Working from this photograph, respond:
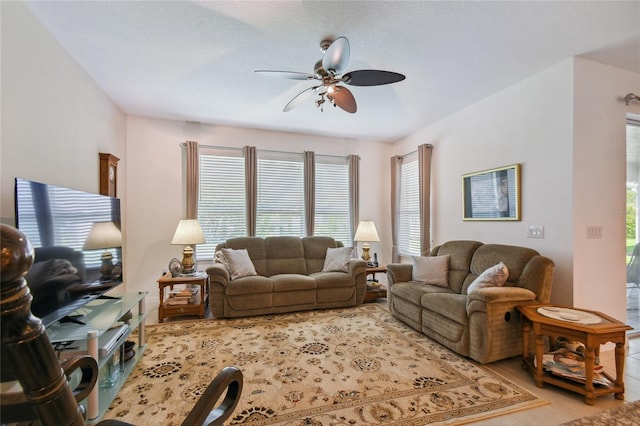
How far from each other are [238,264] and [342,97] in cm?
243

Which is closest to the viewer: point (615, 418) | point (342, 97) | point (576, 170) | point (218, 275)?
point (615, 418)

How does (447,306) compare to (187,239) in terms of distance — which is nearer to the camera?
(447,306)

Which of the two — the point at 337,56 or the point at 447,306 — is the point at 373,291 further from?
the point at 337,56

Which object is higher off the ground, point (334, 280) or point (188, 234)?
point (188, 234)

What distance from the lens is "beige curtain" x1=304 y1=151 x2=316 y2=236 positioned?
192 inches

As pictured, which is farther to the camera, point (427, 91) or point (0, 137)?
point (427, 91)

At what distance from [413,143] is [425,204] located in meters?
1.14

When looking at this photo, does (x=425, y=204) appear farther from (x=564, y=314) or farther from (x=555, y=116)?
(x=564, y=314)

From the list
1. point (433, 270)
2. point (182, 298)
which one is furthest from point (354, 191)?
point (182, 298)

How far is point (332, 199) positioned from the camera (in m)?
5.17

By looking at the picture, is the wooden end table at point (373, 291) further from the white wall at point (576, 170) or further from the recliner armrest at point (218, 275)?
the recliner armrest at point (218, 275)

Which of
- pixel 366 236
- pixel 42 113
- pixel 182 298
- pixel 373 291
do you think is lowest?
pixel 373 291

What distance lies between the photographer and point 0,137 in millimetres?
1814

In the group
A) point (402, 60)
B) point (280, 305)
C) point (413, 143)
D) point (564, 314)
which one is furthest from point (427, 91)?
point (280, 305)
